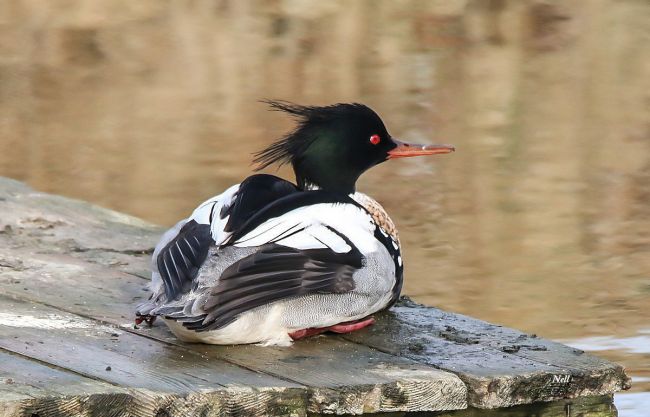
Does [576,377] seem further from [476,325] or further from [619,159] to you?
[619,159]

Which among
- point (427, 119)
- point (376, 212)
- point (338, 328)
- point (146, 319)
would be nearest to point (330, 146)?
point (376, 212)

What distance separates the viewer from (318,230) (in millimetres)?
4004

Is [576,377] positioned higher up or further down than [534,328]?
higher up

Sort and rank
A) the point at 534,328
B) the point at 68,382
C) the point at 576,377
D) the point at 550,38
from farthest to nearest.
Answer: the point at 550,38 < the point at 534,328 < the point at 576,377 < the point at 68,382

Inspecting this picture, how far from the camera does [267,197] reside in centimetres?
414

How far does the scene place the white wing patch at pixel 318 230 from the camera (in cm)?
389

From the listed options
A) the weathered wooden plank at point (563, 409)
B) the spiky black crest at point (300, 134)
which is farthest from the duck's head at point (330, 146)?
the weathered wooden plank at point (563, 409)

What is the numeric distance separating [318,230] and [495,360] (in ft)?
2.27

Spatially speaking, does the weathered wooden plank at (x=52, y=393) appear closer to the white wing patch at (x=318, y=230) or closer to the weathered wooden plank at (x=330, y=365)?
the weathered wooden plank at (x=330, y=365)

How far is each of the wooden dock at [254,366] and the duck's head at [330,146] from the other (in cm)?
Answer: 54

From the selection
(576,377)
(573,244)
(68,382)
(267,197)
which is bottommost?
(573,244)

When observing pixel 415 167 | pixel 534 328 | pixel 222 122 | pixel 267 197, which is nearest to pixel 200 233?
pixel 267 197

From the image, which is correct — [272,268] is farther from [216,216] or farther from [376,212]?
[376,212]

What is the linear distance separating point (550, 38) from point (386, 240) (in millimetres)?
12026
